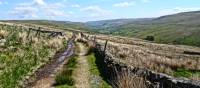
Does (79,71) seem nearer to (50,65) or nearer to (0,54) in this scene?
(50,65)

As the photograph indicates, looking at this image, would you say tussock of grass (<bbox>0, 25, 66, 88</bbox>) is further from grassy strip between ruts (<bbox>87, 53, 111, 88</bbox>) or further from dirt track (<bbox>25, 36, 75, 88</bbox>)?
grassy strip between ruts (<bbox>87, 53, 111, 88</bbox>)

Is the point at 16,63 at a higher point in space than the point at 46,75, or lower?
higher

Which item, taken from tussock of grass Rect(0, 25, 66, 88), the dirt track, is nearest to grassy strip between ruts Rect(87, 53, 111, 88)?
the dirt track

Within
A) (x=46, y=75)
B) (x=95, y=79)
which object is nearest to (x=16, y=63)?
(x=46, y=75)

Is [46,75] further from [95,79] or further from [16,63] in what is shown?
[16,63]

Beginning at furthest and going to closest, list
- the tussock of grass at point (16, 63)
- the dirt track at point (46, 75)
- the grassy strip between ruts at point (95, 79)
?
the dirt track at point (46, 75)
the tussock of grass at point (16, 63)
the grassy strip between ruts at point (95, 79)

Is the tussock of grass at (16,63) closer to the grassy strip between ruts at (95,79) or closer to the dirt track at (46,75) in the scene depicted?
the dirt track at (46,75)

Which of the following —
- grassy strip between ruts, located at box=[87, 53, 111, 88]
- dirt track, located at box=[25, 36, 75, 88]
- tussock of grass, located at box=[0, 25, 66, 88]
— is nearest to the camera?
grassy strip between ruts, located at box=[87, 53, 111, 88]

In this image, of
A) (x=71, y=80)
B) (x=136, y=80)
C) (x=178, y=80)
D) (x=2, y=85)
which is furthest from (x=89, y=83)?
(x=136, y=80)

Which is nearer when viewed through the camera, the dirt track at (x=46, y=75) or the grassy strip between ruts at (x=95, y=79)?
the grassy strip between ruts at (x=95, y=79)

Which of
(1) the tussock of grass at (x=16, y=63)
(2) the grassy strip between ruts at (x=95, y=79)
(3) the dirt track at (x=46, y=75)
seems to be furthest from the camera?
(3) the dirt track at (x=46, y=75)

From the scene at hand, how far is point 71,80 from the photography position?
23.8 meters

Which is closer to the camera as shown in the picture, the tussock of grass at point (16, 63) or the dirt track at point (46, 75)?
the tussock of grass at point (16, 63)

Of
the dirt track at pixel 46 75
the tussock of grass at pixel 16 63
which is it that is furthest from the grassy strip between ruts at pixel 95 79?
the tussock of grass at pixel 16 63
